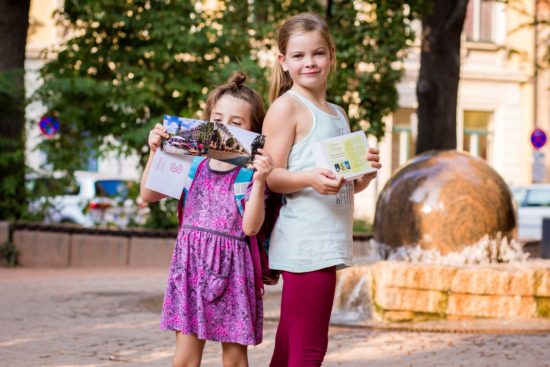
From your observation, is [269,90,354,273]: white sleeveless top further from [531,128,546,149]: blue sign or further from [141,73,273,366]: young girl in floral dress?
[531,128,546,149]: blue sign

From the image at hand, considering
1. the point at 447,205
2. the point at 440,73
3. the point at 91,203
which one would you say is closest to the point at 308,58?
the point at 447,205

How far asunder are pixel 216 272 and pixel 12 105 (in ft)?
44.0

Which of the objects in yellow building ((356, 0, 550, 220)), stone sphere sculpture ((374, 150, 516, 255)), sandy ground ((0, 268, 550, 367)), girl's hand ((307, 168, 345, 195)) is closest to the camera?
girl's hand ((307, 168, 345, 195))

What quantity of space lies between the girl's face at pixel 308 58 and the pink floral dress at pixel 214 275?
1.67 feet

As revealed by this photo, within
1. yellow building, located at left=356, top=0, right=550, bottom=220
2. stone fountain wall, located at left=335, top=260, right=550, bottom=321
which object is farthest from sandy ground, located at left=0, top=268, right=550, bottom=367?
yellow building, located at left=356, top=0, right=550, bottom=220

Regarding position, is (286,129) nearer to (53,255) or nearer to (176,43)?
(53,255)

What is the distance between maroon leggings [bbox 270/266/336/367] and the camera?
4293 millimetres

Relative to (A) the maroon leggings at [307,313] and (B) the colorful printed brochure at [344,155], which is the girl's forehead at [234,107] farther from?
(A) the maroon leggings at [307,313]

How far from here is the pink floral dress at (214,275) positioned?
4578 millimetres

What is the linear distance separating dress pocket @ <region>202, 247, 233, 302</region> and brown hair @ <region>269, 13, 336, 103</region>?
643 millimetres

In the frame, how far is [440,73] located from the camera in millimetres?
16125

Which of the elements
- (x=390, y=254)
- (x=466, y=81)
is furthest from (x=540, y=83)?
(x=390, y=254)

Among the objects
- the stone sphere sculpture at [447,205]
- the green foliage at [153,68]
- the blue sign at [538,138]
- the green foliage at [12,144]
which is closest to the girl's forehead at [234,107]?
the stone sphere sculpture at [447,205]

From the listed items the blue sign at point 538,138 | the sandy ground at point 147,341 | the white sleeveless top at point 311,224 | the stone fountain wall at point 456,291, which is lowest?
the sandy ground at point 147,341
